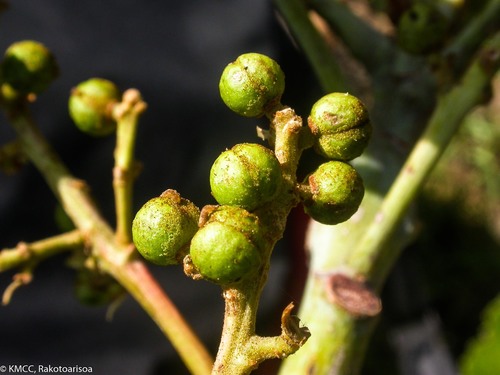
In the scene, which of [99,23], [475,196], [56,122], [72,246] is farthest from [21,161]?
[475,196]

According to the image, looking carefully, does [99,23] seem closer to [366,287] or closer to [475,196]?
[366,287]

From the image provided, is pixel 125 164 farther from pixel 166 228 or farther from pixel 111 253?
pixel 166 228

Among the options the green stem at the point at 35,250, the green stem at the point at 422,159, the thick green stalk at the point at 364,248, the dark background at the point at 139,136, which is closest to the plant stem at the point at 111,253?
the green stem at the point at 35,250

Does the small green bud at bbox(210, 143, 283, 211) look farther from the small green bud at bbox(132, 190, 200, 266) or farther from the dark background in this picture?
the dark background

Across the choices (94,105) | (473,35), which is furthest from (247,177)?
(473,35)

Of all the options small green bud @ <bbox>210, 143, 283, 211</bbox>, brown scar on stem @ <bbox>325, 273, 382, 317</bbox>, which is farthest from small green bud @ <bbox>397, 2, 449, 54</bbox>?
small green bud @ <bbox>210, 143, 283, 211</bbox>

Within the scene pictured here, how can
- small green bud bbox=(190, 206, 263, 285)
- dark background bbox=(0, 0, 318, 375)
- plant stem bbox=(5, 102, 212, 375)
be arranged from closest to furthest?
small green bud bbox=(190, 206, 263, 285)
plant stem bbox=(5, 102, 212, 375)
dark background bbox=(0, 0, 318, 375)

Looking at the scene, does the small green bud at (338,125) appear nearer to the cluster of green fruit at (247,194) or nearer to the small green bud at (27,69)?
the cluster of green fruit at (247,194)
